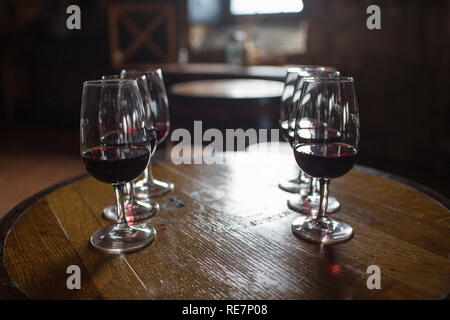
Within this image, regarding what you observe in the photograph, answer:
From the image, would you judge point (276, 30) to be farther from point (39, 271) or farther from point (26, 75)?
point (39, 271)

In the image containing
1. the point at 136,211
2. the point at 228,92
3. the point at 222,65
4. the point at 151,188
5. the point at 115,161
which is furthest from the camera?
the point at 222,65

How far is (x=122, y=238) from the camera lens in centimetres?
75

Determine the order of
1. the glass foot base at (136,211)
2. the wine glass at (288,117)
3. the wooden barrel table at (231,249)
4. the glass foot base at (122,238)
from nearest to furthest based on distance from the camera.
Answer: the wooden barrel table at (231,249) < the glass foot base at (122,238) < the glass foot base at (136,211) < the wine glass at (288,117)

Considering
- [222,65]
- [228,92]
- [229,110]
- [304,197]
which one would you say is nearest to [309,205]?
[304,197]

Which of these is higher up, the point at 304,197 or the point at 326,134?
the point at 326,134

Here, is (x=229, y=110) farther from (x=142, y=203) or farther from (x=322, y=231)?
(x=322, y=231)

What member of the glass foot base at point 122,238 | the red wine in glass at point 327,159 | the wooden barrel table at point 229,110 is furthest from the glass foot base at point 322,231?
the wooden barrel table at point 229,110

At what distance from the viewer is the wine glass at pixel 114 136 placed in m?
0.69

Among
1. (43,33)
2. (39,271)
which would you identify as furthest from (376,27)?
(43,33)

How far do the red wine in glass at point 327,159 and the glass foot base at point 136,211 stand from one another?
36 centimetres

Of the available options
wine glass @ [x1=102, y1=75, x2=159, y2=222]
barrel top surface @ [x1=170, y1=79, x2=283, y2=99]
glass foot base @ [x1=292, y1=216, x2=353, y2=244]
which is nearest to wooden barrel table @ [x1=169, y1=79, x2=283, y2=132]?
barrel top surface @ [x1=170, y1=79, x2=283, y2=99]

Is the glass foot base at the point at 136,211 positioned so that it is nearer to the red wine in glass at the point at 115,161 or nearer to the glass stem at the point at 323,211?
the red wine in glass at the point at 115,161

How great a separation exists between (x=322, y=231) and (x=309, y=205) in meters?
0.14

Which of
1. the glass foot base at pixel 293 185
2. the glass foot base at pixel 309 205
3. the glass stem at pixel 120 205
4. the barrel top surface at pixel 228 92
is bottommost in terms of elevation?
the glass foot base at pixel 309 205
